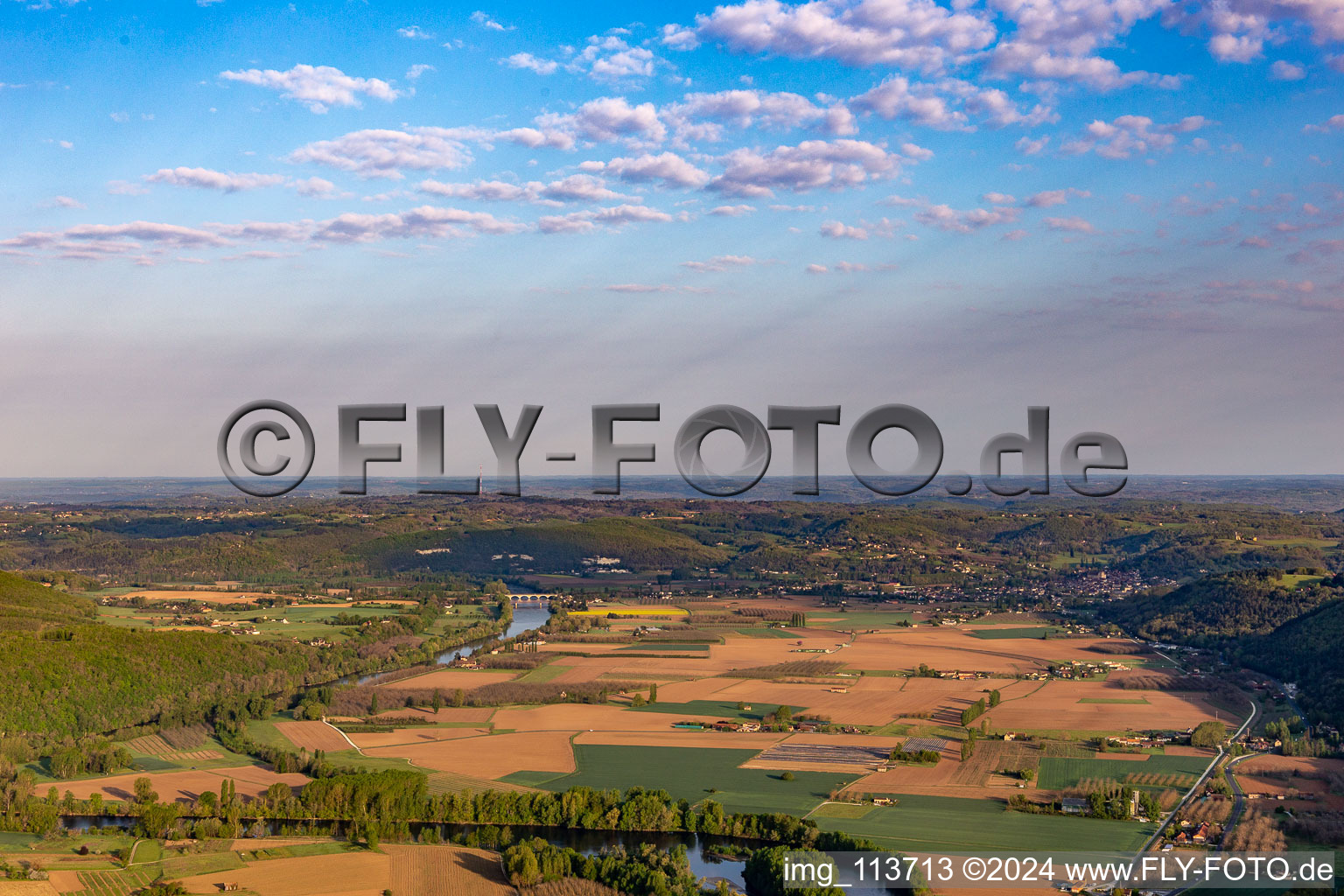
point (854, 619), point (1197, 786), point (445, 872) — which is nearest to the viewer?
point (445, 872)

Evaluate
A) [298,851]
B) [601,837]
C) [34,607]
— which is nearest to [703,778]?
[601,837]

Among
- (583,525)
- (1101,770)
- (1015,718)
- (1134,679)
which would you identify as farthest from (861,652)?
(583,525)

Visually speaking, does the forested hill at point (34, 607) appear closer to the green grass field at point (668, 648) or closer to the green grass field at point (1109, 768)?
the green grass field at point (668, 648)

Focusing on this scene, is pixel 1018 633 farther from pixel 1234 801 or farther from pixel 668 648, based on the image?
pixel 1234 801

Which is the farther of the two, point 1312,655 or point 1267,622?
point 1267,622

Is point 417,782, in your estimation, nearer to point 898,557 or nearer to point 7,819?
point 7,819
